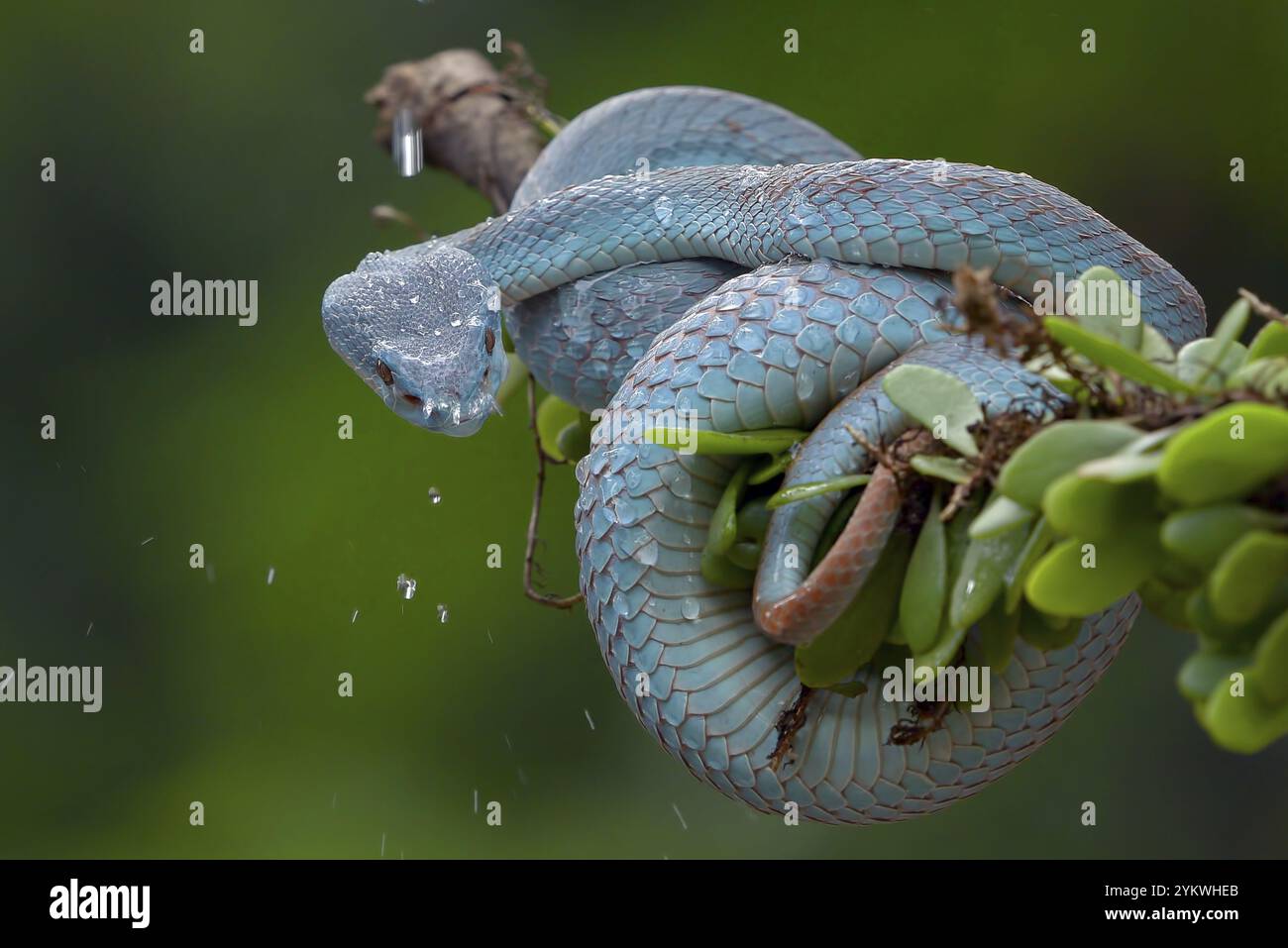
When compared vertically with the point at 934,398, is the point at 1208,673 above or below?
below

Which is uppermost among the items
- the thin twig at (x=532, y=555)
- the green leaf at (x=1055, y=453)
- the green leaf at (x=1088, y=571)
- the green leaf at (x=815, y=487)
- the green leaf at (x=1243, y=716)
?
the green leaf at (x=1055, y=453)

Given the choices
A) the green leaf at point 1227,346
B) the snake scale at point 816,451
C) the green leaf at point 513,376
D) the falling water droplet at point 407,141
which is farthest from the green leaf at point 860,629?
the falling water droplet at point 407,141

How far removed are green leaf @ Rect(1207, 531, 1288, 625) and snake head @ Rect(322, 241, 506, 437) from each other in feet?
3.17

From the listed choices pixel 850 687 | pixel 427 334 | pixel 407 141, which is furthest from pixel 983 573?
pixel 407 141

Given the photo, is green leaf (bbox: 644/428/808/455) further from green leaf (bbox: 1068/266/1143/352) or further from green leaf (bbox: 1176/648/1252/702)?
green leaf (bbox: 1176/648/1252/702)

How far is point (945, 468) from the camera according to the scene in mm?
959

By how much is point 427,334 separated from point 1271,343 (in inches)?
38.4

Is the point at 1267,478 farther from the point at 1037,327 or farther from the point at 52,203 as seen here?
the point at 52,203

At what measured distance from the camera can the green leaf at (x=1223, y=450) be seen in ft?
2.44

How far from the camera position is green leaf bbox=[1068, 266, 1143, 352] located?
3.04ft

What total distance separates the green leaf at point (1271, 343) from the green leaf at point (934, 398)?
7.5 inches

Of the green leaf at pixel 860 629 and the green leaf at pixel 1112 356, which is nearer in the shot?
the green leaf at pixel 1112 356

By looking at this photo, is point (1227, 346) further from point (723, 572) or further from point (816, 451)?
point (723, 572)

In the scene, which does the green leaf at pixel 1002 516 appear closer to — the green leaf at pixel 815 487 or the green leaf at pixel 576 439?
the green leaf at pixel 815 487
